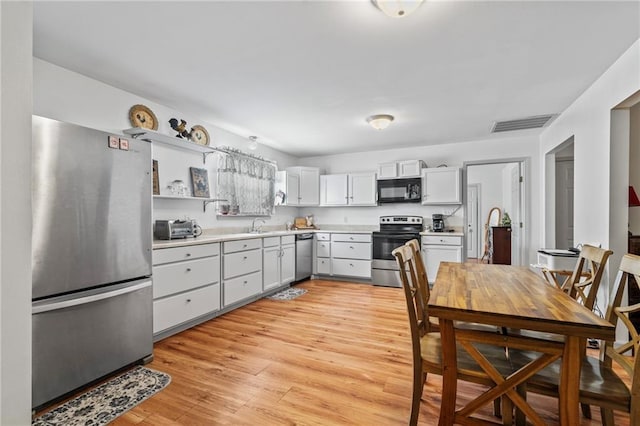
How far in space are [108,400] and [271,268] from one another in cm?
253

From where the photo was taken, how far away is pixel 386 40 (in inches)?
84.1

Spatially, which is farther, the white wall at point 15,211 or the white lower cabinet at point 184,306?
the white lower cabinet at point 184,306

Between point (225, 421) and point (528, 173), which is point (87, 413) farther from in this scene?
point (528, 173)

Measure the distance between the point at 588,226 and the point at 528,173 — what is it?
198 cm

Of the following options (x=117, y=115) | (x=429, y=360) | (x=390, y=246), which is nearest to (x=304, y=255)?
(x=390, y=246)

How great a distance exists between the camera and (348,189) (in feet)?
18.4

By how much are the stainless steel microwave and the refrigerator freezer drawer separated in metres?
3.95

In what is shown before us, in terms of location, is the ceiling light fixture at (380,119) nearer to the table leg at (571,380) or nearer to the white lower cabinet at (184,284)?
the white lower cabinet at (184,284)

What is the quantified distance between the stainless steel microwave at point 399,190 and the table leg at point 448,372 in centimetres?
398

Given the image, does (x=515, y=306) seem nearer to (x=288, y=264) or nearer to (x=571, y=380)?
(x=571, y=380)

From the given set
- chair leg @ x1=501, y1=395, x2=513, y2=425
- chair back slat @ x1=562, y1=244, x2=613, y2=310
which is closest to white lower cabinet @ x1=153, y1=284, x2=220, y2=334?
chair leg @ x1=501, y1=395, x2=513, y2=425

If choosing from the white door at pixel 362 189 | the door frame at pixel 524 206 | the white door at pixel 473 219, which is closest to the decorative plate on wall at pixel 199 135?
the white door at pixel 362 189

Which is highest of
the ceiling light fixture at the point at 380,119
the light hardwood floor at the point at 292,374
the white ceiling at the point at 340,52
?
the white ceiling at the point at 340,52

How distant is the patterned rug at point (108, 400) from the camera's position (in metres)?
1.73
